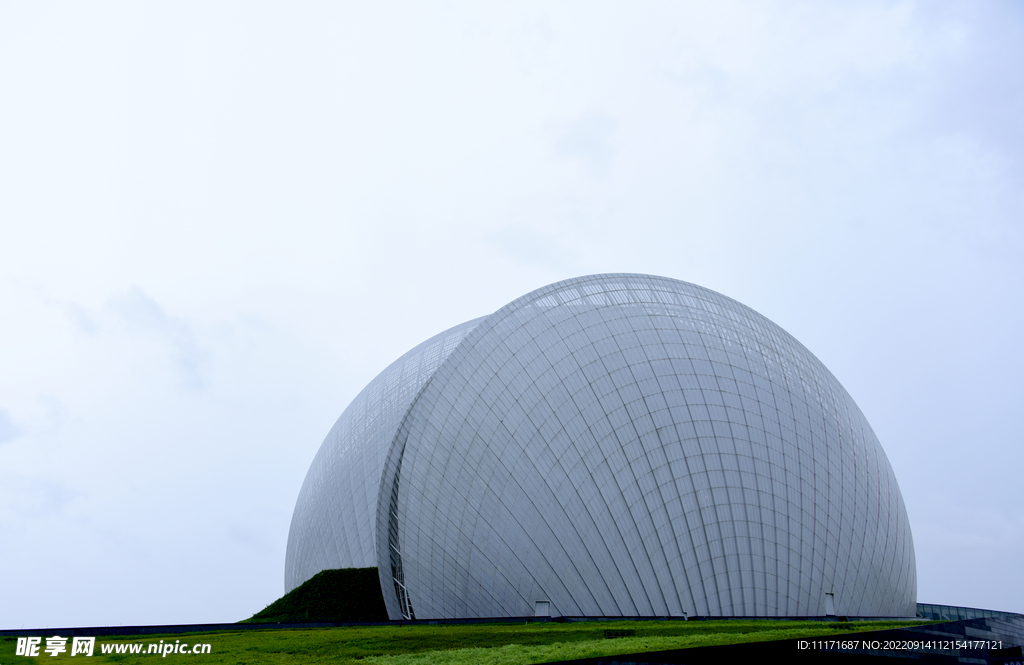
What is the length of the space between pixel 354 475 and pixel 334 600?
10178 mm

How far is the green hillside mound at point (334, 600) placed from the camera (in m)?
31.6

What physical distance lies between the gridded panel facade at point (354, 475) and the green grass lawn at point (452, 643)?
1809 cm

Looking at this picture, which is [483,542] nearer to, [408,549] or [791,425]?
[408,549]

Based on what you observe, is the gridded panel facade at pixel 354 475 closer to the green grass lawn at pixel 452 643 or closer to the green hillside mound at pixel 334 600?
the green hillside mound at pixel 334 600

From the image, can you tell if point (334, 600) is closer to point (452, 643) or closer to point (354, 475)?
point (354, 475)

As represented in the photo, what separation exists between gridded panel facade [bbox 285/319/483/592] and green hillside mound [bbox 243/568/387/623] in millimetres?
1914

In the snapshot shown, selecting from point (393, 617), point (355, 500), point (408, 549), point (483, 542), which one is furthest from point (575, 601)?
point (355, 500)

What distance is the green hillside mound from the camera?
104 feet

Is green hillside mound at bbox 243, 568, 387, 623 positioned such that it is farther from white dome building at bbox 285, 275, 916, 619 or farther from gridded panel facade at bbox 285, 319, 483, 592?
white dome building at bbox 285, 275, 916, 619

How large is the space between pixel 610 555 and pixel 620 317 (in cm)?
1100

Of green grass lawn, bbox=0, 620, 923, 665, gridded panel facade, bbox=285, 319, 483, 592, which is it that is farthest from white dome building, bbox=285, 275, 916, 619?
gridded panel facade, bbox=285, 319, 483, 592

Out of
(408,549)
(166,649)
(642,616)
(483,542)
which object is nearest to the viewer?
(166,649)

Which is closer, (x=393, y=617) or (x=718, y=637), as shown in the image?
(x=718, y=637)

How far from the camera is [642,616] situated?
23594 millimetres
